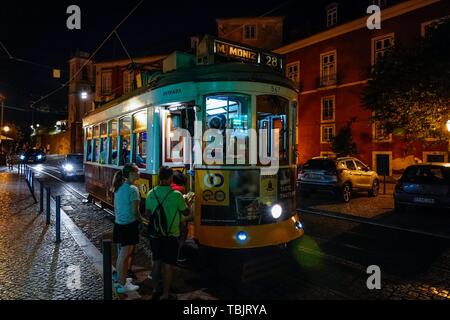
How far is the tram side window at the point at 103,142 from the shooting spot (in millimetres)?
9953

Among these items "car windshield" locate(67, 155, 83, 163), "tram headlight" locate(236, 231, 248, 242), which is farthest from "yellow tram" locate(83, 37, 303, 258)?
"car windshield" locate(67, 155, 83, 163)

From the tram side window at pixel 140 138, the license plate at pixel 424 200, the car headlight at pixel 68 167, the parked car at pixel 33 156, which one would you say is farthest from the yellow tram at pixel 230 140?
the parked car at pixel 33 156

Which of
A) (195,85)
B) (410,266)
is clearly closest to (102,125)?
(195,85)

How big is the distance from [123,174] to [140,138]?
2612 mm

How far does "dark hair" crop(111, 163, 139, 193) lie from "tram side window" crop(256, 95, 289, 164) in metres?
2.23

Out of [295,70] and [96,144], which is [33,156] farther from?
[96,144]

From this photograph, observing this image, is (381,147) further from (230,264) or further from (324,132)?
(230,264)

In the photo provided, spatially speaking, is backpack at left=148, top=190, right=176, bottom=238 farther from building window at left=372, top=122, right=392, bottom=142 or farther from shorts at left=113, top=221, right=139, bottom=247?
building window at left=372, top=122, right=392, bottom=142

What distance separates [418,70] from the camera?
1356 centimetres

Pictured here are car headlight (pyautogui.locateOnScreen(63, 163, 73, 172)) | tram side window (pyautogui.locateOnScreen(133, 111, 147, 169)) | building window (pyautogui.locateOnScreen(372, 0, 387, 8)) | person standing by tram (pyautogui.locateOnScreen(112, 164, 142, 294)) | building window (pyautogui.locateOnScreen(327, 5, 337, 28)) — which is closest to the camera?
person standing by tram (pyautogui.locateOnScreen(112, 164, 142, 294))

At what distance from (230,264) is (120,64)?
42594 millimetres

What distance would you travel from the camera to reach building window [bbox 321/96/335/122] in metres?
27.8

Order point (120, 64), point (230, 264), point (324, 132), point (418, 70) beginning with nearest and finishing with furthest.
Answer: point (230, 264) → point (418, 70) → point (324, 132) → point (120, 64)

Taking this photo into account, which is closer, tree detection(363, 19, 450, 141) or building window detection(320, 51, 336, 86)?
tree detection(363, 19, 450, 141)
